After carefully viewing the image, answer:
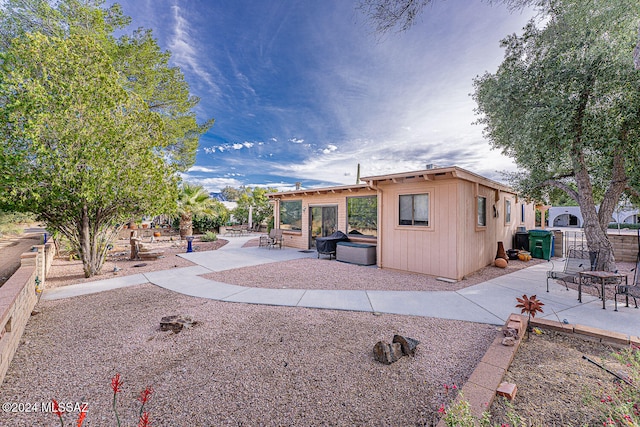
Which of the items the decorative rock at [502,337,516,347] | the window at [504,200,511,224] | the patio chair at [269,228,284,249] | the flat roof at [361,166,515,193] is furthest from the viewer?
the patio chair at [269,228,284,249]

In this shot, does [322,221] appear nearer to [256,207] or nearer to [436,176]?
[436,176]

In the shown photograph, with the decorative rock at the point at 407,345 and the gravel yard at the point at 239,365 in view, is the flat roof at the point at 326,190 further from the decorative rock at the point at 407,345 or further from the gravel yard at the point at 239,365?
the decorative rock at the point at 407,345

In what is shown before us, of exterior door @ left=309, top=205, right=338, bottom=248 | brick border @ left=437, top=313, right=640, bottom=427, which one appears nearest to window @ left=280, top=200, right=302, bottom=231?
exterior door @ left=309, top=205, right=338, bottom=248

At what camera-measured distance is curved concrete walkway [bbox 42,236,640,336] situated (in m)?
3.85

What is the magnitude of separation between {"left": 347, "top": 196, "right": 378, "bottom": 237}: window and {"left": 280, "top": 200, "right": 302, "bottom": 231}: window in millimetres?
3007

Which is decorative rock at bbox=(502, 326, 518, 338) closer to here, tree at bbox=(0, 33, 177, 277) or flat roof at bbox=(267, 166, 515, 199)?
flat roof at bbox=(267, 166, 515, 199)

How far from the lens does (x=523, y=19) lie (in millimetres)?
6508

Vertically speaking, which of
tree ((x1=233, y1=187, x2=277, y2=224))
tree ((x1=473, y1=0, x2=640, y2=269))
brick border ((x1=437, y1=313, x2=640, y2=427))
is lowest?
brick border ((x1=437, y1=313, x2=640, y2=427))

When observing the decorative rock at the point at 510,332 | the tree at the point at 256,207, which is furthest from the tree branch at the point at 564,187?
the tree at the point at 256,207

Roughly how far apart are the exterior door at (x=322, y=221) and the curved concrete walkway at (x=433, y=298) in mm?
5316

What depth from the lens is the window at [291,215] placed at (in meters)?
11.8

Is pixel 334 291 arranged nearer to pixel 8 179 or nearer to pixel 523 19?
pixel 8 179

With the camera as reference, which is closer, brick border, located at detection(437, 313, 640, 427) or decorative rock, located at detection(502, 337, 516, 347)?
brick border, located at detection(437, 313, 640, 427)

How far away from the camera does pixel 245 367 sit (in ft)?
8.30
